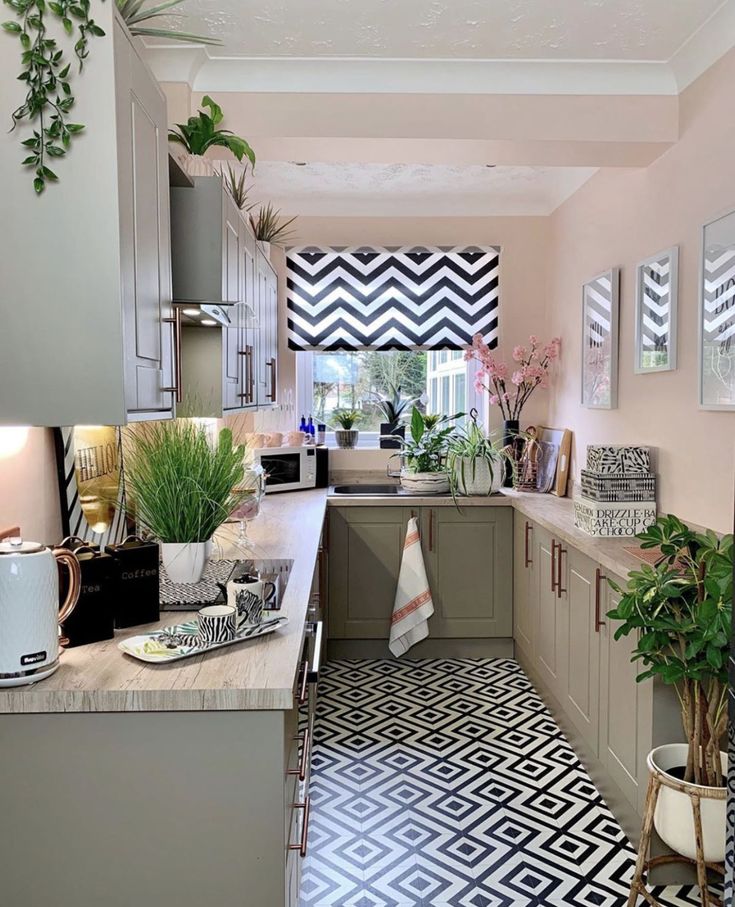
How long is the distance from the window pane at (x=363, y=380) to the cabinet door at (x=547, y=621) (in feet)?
5.25

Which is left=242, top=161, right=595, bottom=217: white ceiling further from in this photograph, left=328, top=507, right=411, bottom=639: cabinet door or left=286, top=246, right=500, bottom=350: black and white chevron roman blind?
left=328, top=507, right=411, bottom=639: cabinet door

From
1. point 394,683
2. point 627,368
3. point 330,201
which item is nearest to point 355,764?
point 394,683

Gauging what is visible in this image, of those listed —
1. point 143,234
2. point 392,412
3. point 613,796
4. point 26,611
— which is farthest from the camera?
point 392,412

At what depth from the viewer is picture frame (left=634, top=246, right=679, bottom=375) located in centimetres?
293

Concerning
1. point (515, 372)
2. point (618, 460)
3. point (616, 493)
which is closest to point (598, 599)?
point (616, 493)

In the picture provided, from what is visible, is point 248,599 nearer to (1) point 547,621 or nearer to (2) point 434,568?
(1) point 547,621

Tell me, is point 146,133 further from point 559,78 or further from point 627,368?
point 627,368

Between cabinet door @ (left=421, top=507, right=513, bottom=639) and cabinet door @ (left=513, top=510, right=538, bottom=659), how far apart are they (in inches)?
2.3

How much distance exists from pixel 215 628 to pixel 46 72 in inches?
45.3

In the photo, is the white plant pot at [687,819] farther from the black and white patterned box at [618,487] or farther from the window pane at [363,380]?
the window pane at [363,380]

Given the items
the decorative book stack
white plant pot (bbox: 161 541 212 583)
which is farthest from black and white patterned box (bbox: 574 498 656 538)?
white plant pot (bbox: 161 541 212 583)

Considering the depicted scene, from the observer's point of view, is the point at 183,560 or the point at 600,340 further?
the point at 600,340

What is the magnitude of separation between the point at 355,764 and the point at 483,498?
1630 millimetres

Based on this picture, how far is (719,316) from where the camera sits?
2557mm
